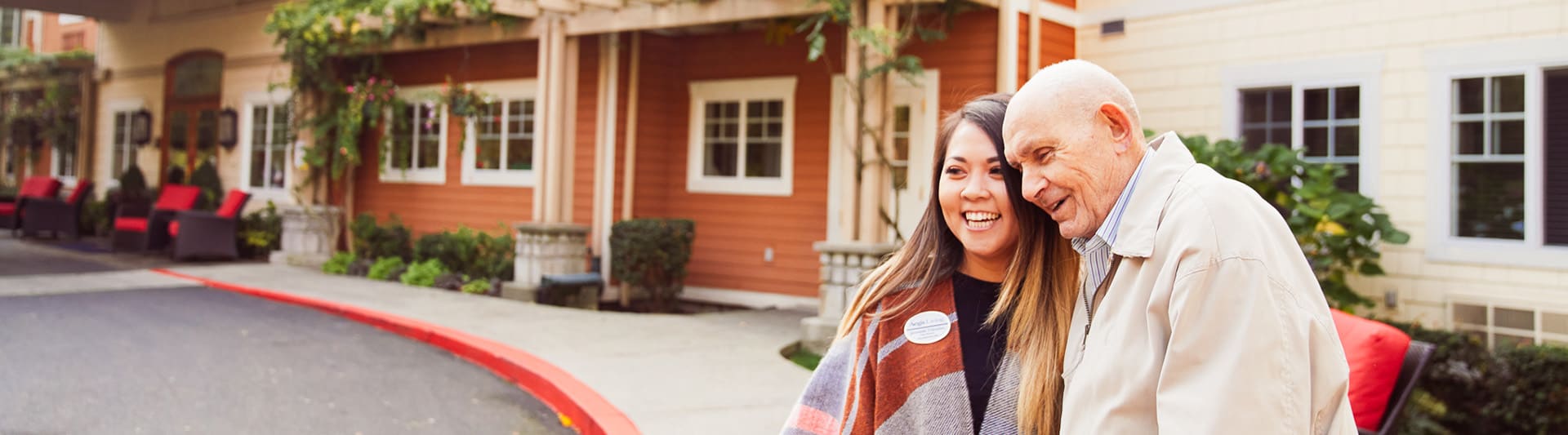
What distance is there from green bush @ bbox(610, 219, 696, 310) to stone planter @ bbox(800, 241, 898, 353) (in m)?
2.37

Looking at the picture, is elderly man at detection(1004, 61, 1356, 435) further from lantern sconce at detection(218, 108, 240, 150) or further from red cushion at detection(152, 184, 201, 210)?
lantern sconce at detection(218, 108, 240, 150)

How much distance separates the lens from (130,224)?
1525 centimetres

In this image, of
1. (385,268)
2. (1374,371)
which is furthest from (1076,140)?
(385,268)

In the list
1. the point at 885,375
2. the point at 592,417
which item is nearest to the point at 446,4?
the point at 592,417

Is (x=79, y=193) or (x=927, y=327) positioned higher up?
(x=79, y=193)

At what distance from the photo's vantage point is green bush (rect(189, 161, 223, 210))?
16.0 metres

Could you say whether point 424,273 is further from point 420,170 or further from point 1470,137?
point 1470,137

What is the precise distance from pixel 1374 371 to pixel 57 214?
19.0 metres

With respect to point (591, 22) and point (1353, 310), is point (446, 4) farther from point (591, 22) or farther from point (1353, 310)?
point (1353, 310)

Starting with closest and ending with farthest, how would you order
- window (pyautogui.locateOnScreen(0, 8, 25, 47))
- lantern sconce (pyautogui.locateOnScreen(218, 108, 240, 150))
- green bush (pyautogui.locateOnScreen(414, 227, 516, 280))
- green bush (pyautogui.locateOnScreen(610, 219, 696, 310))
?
green bush (pyautogui.locateOnScreen(610, 219, 696, 310))
green bush (pyautogui.locateOnScreen(414, 227, 516, 280))
lantern sconce (pyautogui.locateOnScreen(218, 108, 240, 150))
window (pyautogui.locateOnScreen(0, 8, 25, 47))

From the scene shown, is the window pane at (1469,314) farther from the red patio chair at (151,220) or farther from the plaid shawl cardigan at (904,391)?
the red patio chair at (151,220)

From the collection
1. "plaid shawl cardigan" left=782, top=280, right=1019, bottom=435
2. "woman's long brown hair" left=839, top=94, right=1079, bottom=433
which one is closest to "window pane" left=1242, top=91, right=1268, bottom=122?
A: "woman's long brown hair" left=839, top=94, right=1079, bottom=433

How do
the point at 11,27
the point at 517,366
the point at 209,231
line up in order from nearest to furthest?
the point at 517,366
the point at 209,231
the point at 11,27

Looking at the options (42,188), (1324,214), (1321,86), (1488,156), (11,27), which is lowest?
(1324,214)
